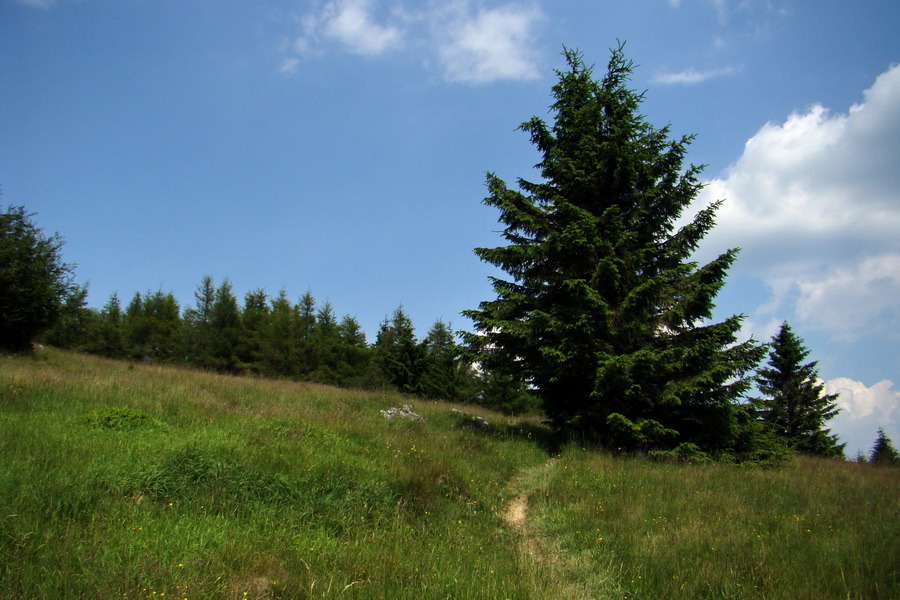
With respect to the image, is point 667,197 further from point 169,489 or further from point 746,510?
point 169,489

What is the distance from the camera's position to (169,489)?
16.8 ft

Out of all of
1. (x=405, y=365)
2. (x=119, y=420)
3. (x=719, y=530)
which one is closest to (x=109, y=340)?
(x=405, y=365)

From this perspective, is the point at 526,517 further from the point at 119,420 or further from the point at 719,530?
the point at 119,420

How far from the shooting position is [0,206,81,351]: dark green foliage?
50.8ft

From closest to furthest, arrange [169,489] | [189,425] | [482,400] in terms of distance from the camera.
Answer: [169,489] → [189,425] → [482,400]

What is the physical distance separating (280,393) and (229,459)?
9.06 m

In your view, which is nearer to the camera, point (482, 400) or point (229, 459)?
point (229, 459)

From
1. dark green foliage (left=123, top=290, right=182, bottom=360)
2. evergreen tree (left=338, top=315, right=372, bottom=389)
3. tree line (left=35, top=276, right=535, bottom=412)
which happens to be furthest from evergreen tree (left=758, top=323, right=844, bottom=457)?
dark green foliage (left=123, top=290, right=182, bottom=360)

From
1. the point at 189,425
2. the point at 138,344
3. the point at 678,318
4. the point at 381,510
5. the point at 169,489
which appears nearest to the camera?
the point at 169,489

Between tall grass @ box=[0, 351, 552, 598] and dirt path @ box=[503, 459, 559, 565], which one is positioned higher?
tall grass @ box=[0, 351, 552, 598]

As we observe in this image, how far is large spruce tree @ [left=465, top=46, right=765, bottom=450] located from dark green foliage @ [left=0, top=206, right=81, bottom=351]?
1582 cm

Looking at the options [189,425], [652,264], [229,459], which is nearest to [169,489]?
[229,459]

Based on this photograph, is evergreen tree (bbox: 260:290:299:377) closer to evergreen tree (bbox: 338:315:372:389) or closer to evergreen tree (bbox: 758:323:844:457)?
evergreen tree (bbox: 338:315:372:389)

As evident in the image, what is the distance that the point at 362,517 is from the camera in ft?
18.1
